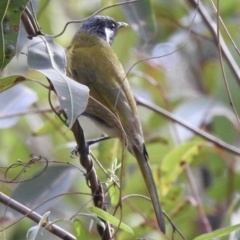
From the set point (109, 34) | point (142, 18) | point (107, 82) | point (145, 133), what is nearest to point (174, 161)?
point (107, 82)

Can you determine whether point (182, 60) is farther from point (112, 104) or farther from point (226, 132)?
point (112, 104)

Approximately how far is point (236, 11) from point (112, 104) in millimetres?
1827

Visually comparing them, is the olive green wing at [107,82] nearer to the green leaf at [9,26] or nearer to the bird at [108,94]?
the bird at [108,94]

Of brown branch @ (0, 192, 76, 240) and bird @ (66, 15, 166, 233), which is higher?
brown branch @ (0, 192, 76, 240)

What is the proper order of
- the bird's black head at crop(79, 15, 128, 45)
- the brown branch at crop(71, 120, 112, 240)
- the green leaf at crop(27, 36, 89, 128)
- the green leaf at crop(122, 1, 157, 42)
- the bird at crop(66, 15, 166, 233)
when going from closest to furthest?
the green leaf at crop(27, 36, 89, 128)
the brown branch at crop(71, 120, 112, 240)
the bird at crop(66, 15, 166, 233)
the green leaf at crop(122, 1, 157, 42)
the bird's black head at crop(79, 15, 128, 45)

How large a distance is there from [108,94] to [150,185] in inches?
19.0

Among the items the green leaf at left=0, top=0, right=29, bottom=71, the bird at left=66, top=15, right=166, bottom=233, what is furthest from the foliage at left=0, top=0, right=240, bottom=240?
the bird at left=66, top=15, right=166, bottom=233

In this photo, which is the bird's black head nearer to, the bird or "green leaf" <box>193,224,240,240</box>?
the bird

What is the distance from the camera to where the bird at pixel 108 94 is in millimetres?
2314

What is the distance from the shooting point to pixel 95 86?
2527 millimetres

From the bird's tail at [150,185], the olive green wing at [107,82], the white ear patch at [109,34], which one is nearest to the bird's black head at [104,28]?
the white ear patch at [109,34]

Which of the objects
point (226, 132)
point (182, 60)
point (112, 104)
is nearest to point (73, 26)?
point (182, 60)

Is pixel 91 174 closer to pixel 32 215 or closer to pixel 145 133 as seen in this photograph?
pixel 32 215

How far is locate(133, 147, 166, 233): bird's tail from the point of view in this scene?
6.33ft
